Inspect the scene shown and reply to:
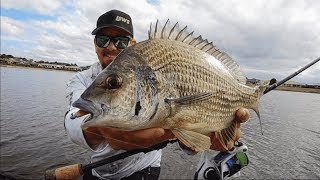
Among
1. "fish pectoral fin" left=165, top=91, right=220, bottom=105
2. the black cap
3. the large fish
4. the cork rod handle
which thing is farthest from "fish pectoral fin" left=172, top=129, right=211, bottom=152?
the black cap

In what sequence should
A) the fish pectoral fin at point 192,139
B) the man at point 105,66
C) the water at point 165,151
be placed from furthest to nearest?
the water at point 165,151 → the man at point 105,66 → the fish pectoral fin at point 192,139

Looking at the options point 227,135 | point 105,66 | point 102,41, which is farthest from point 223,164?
point 102,41

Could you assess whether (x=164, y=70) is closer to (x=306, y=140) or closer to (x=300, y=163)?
(x=300, y=163)

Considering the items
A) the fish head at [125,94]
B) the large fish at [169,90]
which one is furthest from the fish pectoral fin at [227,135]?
the fish head at [125,94]

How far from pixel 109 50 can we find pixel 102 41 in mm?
166

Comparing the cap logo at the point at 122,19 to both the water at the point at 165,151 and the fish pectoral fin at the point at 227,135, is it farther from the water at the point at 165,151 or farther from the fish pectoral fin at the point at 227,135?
the water at the point at 165,151

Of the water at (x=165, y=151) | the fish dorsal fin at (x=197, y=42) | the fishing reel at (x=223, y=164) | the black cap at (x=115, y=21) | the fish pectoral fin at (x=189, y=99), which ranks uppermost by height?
the black cap at (x=115, y=21)

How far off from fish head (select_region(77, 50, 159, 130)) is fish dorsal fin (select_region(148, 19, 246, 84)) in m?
0.48

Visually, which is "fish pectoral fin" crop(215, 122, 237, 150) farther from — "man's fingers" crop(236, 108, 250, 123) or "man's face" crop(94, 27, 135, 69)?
"man's face" crop(94, 27, 135, 69)

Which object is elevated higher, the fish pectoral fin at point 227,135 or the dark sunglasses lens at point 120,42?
the dark sunglasses lens at point 120,42

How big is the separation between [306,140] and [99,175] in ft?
53.2

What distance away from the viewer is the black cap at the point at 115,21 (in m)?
4.04

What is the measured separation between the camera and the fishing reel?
4.57m

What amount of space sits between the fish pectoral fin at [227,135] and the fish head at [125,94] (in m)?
1.20
